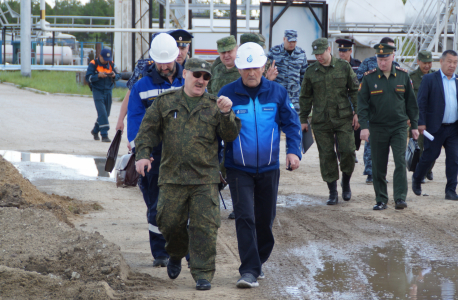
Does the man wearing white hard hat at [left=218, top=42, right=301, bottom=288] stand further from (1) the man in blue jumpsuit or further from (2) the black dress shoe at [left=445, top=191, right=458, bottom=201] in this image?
(1) the man in blue jumpsuit

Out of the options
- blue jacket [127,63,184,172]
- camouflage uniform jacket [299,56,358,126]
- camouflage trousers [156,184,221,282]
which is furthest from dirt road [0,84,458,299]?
camouflage uniform jacket [299,56,358,126]

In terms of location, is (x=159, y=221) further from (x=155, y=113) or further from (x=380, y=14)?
(x=380, y=14)

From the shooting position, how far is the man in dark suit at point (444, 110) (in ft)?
26.1

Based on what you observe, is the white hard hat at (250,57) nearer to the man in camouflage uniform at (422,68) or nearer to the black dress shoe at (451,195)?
the black dress shoe at (451,195)

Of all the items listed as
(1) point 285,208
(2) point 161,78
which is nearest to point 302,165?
(1) point 285,208

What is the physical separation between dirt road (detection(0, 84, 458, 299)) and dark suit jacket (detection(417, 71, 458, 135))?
3.40 feet

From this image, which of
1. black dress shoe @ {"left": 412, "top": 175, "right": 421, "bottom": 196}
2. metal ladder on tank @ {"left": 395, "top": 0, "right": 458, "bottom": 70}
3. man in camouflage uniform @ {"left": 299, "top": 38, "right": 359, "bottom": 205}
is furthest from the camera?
metal ladder on tank @ {"left": 395, "top": 0, "right": 458, "bottom": 70}

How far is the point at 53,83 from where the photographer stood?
25828 mm

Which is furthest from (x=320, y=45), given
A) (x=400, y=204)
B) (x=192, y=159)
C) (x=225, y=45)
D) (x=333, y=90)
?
(x=192, y=159)

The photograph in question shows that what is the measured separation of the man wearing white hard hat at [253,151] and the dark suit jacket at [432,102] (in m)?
3.97

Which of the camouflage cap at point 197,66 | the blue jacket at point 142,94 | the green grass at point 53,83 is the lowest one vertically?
the green grass at point 53,83

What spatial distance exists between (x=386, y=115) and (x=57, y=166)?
545cm

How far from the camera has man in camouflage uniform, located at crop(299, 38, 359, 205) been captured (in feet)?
24.9

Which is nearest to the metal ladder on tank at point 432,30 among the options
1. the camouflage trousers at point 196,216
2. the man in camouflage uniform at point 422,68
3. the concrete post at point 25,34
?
the man in camouflage uniform at point 422,68
